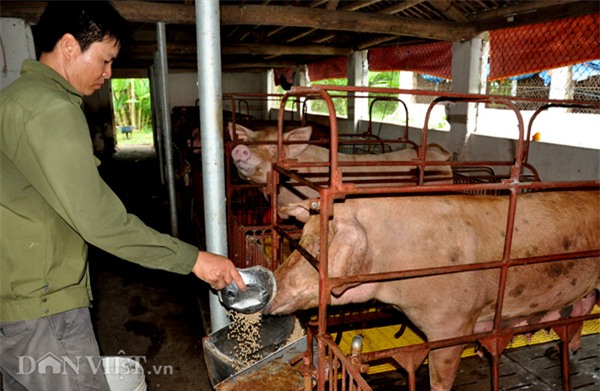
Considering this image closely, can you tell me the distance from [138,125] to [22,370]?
23378 millimetres

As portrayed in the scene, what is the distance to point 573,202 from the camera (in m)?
2.97

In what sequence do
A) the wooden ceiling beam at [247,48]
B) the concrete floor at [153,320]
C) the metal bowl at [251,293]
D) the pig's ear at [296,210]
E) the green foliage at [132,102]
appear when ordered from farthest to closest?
the green foliage at [132,102] → the wooden ceiling beam at [247,48] → the concrete floor at [153,320] → the pig's ear at [296,210] → the metal bowl at [251,293]

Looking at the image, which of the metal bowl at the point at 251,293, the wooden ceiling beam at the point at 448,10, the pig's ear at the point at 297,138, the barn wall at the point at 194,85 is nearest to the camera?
the metal bowl at the point at 251,293

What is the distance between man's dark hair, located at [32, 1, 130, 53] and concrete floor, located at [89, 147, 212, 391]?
2686 millimetres

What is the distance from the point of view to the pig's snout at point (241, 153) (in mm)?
→ 4734

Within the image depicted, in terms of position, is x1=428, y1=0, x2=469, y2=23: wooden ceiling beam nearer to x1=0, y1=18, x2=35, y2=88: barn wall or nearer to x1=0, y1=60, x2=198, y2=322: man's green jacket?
x1=0, y1=18, x2=35, y2=88: barn wall

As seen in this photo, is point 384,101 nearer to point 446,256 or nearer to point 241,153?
point 241,153

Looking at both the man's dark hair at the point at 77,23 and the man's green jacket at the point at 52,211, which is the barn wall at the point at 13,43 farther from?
the man's green jacket at the point at 52,211

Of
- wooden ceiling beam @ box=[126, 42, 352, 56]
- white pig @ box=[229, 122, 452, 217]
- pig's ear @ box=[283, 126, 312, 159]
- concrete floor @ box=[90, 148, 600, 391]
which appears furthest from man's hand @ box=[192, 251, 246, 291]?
wooden ceiling beam @ box=[126, 42, 352, 56]

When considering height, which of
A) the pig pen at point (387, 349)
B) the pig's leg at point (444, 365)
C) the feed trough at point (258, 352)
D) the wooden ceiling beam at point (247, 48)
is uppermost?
the wooden ceiling beam at point (247, 48)

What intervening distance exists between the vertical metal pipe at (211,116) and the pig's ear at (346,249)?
672 mm

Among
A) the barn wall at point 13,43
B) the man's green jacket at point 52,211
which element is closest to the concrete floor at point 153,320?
the man's green jacket at point 52,211

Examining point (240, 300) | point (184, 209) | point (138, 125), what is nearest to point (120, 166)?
point (184, 209)

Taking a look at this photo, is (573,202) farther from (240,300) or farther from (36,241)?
(36,241)
